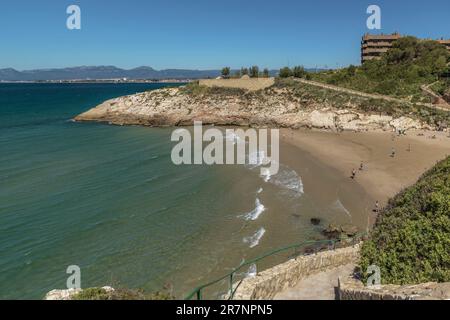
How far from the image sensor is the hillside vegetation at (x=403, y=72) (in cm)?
6656

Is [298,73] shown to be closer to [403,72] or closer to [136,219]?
[403,72]

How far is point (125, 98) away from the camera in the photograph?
3095 inches

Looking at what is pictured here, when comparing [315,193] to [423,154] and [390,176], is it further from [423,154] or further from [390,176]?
[423,154]

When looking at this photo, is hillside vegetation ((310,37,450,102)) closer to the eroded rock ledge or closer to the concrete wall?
the eroded rock ledge

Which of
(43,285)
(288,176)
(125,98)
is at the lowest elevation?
(43,285)

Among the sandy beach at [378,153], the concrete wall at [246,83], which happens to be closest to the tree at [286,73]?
the concrete wall at [246,83]

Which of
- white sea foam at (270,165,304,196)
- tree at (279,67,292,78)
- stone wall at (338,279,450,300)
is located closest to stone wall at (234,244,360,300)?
stone wall at (338,279,450,300)

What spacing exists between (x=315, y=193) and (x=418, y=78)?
175 ft

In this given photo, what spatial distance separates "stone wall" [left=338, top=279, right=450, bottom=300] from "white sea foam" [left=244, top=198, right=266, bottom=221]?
1468 centimetres

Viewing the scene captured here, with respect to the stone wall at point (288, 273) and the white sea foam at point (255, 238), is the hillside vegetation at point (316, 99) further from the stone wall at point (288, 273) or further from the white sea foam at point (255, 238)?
the stone wall at point (288, 273)

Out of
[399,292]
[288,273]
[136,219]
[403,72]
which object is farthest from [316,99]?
[399,292]

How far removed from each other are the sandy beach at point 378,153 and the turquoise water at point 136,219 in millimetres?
4102
